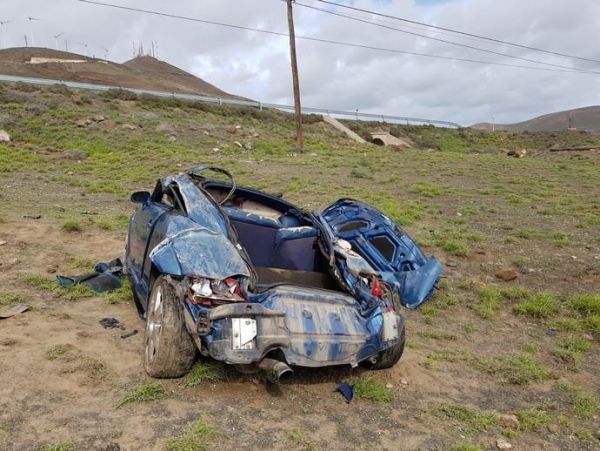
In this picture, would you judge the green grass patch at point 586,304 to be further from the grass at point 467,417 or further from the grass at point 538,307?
the grass at point 467,417

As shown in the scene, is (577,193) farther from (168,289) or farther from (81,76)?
(81,76)

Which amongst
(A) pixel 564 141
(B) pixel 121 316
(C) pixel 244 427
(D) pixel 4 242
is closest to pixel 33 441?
(C) pixel 244 427

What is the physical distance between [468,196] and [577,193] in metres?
3.28

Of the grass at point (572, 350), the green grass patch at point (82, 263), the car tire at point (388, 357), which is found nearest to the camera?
the car tire at point (388, 357)

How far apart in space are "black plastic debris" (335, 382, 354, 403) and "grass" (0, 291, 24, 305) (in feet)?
10.6

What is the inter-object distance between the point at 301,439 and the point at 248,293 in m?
1.02

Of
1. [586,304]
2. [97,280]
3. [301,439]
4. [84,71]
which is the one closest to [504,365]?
[586,304]

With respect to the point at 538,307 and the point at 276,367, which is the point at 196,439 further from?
the point at 538,307

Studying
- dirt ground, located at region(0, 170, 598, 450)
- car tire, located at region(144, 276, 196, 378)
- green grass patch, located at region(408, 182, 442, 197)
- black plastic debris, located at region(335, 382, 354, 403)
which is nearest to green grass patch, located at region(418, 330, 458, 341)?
dirt ground, located at region(0, 170, 598, 450)

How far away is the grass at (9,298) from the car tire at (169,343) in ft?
6.89

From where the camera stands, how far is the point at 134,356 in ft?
13.2

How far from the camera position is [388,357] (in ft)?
13.4

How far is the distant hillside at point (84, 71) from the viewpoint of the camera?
155 ft

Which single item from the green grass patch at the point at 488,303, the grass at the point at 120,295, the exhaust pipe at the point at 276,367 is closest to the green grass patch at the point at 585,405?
the green grass patch at the point at 488,303
